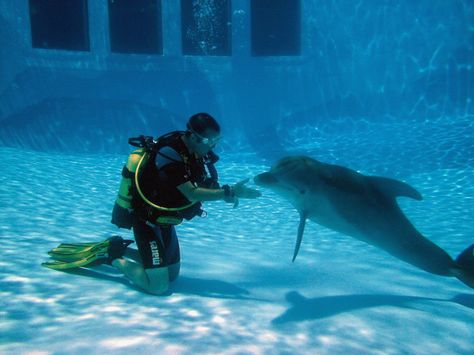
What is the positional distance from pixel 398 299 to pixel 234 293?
5.61 feet

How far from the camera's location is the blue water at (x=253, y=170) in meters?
3.28

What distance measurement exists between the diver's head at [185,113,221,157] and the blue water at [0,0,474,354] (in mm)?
1448

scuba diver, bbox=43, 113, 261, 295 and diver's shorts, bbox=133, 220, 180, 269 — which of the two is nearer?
scuba diver, bbox=43, 113, 261, 295

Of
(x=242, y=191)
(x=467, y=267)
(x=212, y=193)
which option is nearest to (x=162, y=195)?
(x=212, y=193)

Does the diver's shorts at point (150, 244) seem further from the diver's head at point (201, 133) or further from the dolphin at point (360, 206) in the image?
the dolphin at point (360, 206)

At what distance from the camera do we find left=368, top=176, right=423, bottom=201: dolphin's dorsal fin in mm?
4656

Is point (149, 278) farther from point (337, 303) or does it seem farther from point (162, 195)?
point (337, 303)

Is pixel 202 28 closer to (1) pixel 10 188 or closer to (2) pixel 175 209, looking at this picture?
(1) pixel 10 188

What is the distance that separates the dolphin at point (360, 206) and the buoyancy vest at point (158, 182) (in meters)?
0.97

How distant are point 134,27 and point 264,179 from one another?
46.9 ft

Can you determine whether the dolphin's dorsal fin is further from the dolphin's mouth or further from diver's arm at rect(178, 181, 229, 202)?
diver's arm at rect(178, 181, 229, 202)

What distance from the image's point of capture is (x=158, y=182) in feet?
12.6

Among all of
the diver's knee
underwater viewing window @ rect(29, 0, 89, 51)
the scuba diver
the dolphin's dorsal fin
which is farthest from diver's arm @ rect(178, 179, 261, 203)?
underwater viewing window @ rect(29, 0, 89, 51)

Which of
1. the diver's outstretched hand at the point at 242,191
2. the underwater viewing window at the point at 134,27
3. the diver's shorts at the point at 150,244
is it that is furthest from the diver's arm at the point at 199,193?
the underwater viewing window at the point at 134,27
